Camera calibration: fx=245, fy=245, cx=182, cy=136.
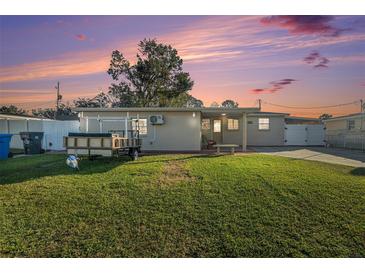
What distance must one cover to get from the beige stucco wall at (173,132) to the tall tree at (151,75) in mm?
14281

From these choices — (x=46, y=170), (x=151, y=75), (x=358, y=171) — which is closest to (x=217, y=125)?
(x=358, y=171)

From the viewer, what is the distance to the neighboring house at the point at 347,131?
17266 millimetres

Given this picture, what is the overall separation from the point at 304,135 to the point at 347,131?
3.01m

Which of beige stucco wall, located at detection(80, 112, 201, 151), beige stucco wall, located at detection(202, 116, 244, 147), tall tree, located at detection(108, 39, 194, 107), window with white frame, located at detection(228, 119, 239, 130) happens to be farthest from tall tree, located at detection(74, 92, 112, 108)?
beige stucco wall, located at detection(80, 112, 201, 151)

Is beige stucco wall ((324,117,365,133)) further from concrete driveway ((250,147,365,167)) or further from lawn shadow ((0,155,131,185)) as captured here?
lawn shadow ((0,155,131,185))

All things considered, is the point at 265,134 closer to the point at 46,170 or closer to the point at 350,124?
the point at 350,124

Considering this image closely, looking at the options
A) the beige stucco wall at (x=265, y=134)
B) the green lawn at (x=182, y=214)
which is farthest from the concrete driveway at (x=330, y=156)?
the beige stucco wall at (x=265, y=134)

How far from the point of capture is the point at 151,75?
27.4m

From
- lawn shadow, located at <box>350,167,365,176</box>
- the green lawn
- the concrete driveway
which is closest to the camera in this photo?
the green lawn

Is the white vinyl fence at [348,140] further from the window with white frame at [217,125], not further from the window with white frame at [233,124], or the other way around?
the window with white frame at [217,125]

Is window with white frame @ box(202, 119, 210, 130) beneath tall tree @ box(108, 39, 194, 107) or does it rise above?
beneath

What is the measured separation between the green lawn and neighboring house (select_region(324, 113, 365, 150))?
12.1 metres

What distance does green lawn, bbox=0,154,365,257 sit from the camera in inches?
139
